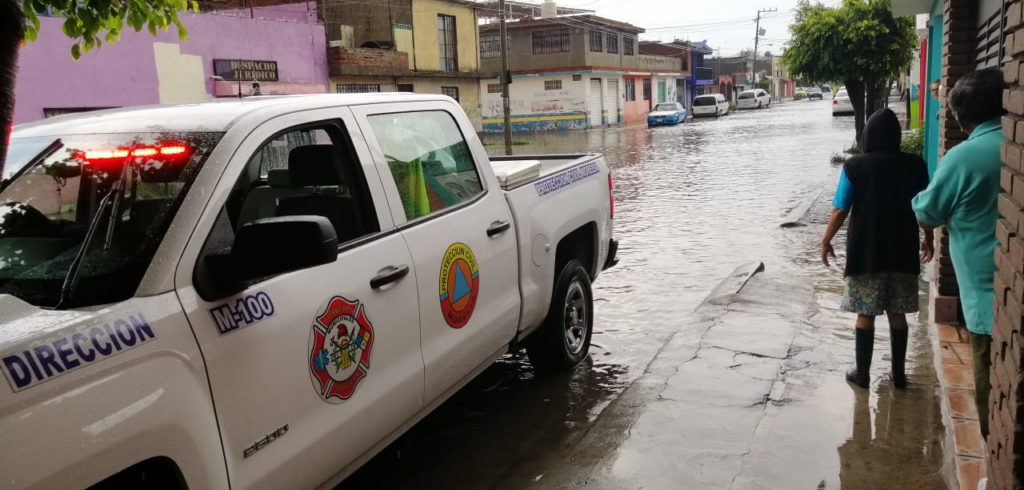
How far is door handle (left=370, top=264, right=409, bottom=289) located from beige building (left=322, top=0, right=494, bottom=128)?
79.8ft

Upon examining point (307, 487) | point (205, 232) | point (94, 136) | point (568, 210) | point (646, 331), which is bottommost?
point (646, 331)

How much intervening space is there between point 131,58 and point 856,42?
51.4 ft

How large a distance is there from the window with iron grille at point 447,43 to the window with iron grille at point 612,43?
16.6 metres

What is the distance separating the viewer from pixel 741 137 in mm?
30266

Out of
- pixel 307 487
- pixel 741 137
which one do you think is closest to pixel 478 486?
pixel 307 487

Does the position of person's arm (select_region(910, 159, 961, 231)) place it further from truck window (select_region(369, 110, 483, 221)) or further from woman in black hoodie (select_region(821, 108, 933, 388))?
truck window (select_region(369, 110, 483, 221))

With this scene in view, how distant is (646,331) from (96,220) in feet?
14.8

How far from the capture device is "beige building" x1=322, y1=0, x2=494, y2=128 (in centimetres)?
2811

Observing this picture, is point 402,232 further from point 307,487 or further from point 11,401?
point 11,401

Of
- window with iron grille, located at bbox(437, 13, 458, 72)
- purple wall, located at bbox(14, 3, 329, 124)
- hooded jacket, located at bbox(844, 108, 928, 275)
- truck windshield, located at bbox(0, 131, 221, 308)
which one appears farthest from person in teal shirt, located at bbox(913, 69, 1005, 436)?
window with iron grille, located at bbox(437, 13, 458, 72)

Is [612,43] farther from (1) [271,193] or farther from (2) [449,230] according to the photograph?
(1) [271,193]

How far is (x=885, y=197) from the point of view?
4.50 metres

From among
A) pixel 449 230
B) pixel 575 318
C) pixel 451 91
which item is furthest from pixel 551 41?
pixel 449 230

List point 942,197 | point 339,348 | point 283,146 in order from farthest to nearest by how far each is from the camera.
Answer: point 942,197, point 283,146, point 339,348
